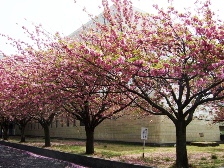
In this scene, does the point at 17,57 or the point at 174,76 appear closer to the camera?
the point at 174,76

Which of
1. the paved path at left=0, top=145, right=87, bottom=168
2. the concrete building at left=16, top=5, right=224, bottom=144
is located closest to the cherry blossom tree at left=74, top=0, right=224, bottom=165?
the paved path at left=0, top=145, right=87, bottom=168

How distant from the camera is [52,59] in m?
13.6

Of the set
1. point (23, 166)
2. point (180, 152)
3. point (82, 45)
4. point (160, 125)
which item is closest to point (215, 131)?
point (160, 125)

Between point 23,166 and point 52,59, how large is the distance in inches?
246

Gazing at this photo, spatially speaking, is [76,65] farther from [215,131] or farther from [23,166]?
[215,131]

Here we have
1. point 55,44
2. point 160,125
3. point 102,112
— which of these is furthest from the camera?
point 160,125

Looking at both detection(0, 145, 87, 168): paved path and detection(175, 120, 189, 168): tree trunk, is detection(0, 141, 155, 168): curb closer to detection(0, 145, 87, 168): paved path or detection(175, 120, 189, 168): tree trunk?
detection(0, 145, 87, 168): paved path

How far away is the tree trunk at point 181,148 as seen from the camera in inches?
504

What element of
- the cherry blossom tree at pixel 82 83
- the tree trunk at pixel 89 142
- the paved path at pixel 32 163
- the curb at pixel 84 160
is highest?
the cherry blossom tree at pixel 82 83

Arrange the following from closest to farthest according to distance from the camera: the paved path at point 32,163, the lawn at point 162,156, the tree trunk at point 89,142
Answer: the lawn at point 162,156
the paved path at point 32,163
the tree trunk at point 89,142

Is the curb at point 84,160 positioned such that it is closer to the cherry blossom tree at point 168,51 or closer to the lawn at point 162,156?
the lawn at point 162,156

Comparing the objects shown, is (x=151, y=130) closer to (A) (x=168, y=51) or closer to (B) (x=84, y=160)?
(B) (x=84, y=160)

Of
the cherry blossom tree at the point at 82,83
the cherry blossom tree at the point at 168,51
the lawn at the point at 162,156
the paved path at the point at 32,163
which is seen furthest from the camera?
the paved path at the point at 32,163

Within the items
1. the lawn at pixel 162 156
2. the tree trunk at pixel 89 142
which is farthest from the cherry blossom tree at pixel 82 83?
the lawn at pixel 162 156
